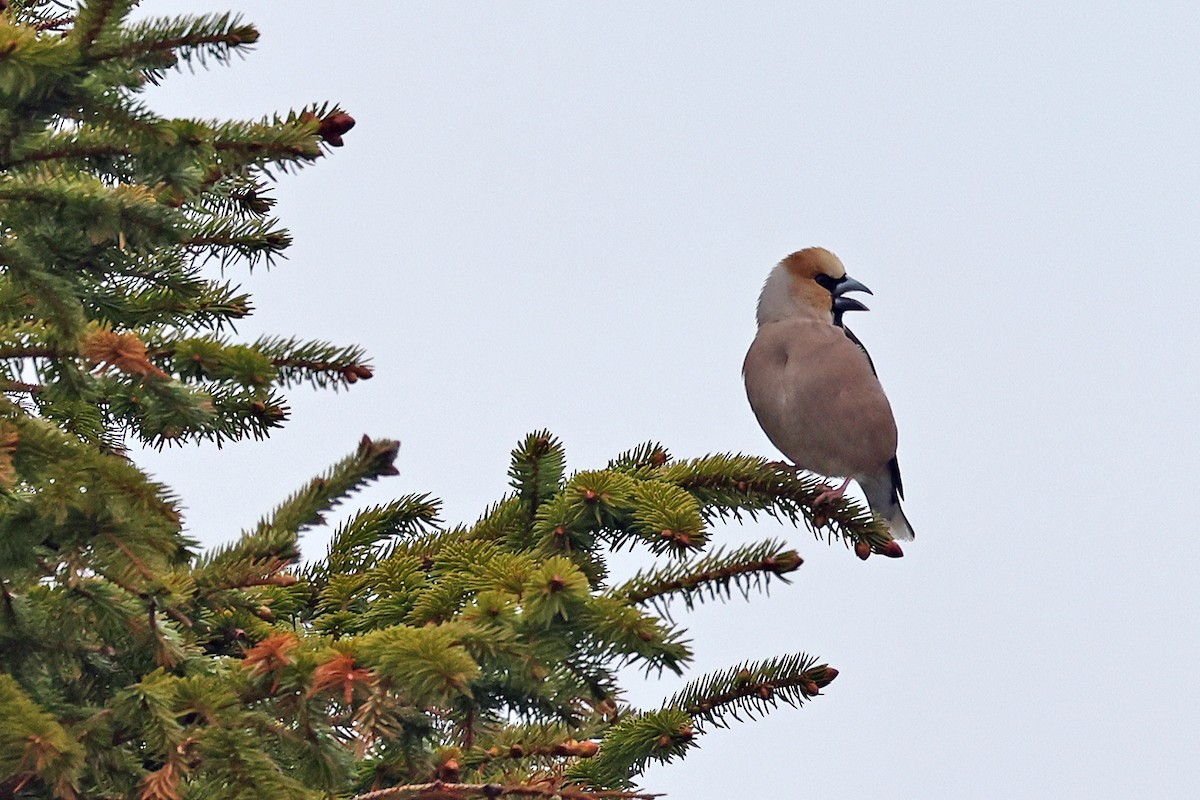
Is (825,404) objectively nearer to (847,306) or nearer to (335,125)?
(847,306)

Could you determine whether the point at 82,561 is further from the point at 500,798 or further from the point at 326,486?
the point at 500,798

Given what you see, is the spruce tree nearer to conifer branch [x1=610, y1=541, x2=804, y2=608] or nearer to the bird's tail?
conifer branch [x1=610, y1=541, x2=804, y2=608]

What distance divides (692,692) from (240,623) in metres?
1.02

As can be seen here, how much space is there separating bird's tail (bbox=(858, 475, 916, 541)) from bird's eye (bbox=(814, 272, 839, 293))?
102cm

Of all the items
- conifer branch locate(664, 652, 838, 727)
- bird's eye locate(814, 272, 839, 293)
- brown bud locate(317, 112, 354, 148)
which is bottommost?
conifer branch locate(664, 652, 838, 727)

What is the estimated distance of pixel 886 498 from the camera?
6.02 m

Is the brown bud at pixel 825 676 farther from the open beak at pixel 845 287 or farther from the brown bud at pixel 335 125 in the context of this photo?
the open beak at pixel 845 287

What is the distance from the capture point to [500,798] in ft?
8.26

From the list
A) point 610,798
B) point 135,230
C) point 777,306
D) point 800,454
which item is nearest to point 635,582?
point 610,798

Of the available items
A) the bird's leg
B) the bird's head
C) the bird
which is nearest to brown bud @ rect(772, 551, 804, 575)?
the bird's leg

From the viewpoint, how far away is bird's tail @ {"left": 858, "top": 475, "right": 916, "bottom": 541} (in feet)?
19.4

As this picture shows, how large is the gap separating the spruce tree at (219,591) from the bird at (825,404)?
7.40ft

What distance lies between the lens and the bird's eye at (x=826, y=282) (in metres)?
6.55

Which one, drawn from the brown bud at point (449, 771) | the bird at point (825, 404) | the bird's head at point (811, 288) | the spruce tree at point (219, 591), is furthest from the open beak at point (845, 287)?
the brown bud at point (449, 771)
